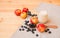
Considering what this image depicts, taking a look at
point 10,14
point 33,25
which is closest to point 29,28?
point 33,25

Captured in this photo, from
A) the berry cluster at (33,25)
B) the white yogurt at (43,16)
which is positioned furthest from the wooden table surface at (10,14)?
the white yogurt at (43,16)

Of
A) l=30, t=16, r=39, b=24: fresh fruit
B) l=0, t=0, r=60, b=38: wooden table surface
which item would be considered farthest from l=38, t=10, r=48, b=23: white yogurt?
l=0, t=0, r=60, b=38: wooden table surface

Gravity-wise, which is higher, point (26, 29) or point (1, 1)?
point (1, 1)

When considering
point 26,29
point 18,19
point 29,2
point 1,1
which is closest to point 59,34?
point 26,29

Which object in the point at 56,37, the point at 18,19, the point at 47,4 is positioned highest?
the point at 47,4

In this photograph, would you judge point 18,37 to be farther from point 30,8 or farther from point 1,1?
point 1,1

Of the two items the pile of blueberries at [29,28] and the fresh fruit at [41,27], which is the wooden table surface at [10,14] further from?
the fresh fruit at [41,27]

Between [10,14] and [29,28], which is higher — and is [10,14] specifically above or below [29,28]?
above

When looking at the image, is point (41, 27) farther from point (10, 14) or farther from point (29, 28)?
point (10, 14)
